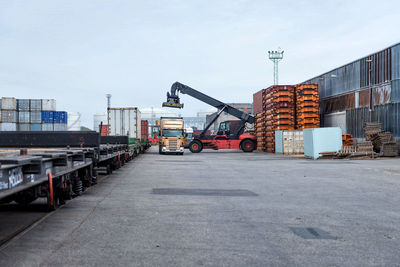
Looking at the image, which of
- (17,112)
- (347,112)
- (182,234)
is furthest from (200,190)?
(347,112)

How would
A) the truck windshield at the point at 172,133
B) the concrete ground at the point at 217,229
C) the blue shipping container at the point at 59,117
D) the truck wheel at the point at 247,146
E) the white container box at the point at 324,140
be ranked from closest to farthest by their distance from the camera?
the concrete ground at the point at 217,229
the white container box at the point at 324,140
the blue shipping container at the point at 59,117
the truck windshield at the point at 172,133
the truck wheel at the point at 247,146

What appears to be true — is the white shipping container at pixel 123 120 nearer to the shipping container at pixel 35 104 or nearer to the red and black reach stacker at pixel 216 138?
the shipping container at pixel 35 104

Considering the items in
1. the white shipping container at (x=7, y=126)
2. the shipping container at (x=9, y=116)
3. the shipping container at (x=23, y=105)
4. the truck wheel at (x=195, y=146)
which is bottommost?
the truck wheel at (x=195, y=146)

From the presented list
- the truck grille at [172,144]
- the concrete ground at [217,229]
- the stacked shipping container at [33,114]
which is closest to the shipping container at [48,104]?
the stacked shipping container at [33,114]

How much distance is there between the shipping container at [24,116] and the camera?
1240 inches

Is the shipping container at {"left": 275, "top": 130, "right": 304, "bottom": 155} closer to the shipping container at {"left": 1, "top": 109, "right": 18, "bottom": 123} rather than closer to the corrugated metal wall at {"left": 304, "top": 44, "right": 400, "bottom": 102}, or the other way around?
the corrugated metal wall at {"left": 304, "top": 44, "right": 400, "bottom": 102}

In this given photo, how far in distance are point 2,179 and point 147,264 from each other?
1.97m

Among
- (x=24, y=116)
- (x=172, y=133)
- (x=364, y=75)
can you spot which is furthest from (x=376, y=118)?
(x=24, y=116)

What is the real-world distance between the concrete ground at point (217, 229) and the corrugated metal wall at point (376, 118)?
19.6 metres

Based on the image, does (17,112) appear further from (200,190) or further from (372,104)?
(372,104)

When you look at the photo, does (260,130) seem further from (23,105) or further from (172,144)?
(23,105)

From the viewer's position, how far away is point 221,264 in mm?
4840

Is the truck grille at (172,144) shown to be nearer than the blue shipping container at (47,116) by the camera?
No

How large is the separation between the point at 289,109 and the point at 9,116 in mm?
22318
